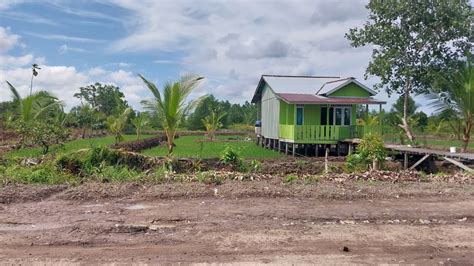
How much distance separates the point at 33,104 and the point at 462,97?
53.3 feet

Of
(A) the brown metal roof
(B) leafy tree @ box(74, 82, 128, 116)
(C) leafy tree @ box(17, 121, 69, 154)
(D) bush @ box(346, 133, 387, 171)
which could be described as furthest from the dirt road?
(B) leafy tree @ box(74, 82, 128, 116)

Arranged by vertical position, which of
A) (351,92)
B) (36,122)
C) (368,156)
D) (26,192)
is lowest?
(26,192)

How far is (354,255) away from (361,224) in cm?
141

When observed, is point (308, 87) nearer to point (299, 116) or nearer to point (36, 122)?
point (299, 116)

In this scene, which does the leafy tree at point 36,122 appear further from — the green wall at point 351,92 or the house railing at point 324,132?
the green wall at point 351,92

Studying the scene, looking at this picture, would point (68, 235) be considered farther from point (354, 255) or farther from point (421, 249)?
point (421, 249)

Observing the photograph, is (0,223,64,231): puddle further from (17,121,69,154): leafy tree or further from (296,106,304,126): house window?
(296,106,304,126): house window

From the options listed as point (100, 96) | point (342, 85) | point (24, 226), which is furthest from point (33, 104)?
point (100, 96)

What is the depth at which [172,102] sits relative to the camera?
13453 mm

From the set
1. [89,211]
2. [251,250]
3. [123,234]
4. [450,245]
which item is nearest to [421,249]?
[450,245]

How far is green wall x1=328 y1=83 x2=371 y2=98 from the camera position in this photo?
26141 mm

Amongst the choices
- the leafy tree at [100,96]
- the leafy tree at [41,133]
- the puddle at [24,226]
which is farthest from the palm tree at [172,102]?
the leafy tree at [100,96]

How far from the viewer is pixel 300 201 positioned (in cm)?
781

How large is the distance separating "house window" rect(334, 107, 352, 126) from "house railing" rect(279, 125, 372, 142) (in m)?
2.07
